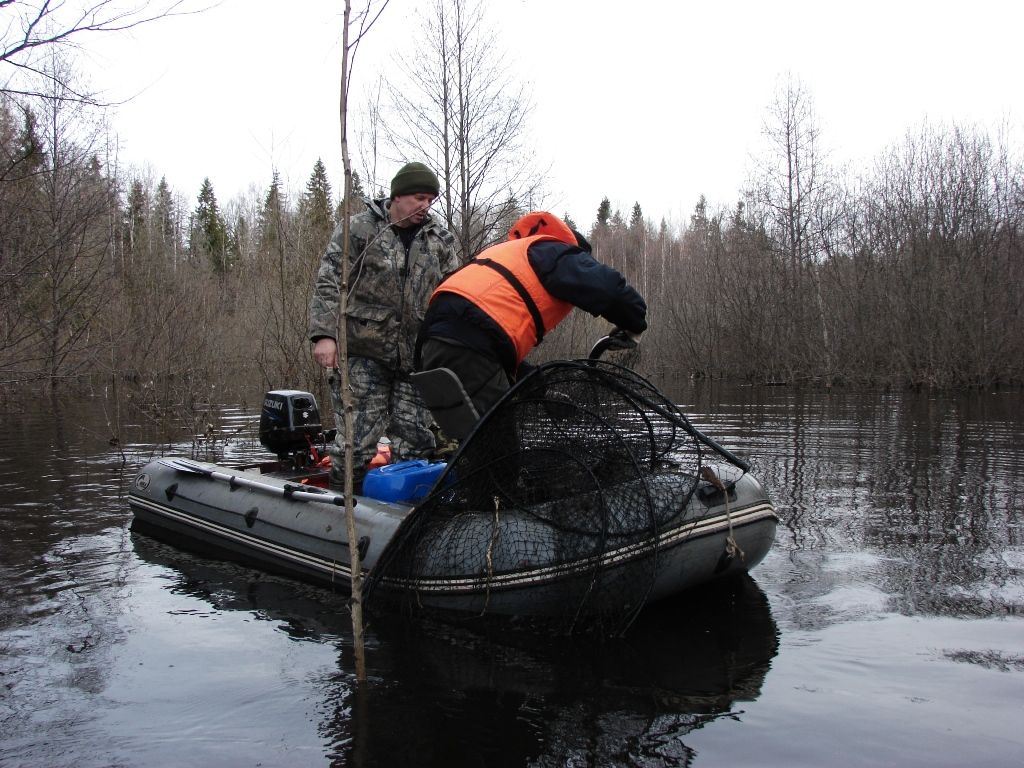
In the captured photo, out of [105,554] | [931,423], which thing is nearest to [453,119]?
[931,423]

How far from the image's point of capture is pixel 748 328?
27.8 metres

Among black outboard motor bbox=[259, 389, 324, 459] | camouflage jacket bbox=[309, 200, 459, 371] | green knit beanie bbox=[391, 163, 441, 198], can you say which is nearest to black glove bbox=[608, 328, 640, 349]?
green knit beanie bbox=[391, 163, 441, 198]

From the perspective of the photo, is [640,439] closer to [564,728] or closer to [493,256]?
[493,256]

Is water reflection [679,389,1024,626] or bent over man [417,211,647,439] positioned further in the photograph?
water reflection [679,389,1024,626]

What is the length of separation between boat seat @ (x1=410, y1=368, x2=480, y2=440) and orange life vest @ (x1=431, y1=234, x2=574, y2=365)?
0.38 metres

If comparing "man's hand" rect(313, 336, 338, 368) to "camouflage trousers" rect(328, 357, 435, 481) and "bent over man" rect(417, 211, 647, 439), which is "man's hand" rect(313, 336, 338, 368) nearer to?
"camouflage trousers" rect(328, 357, 435, 481)

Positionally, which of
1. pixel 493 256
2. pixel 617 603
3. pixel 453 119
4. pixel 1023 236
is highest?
pixel 453 119

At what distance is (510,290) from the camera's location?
4.14 metres

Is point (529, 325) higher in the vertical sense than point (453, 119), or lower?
lower

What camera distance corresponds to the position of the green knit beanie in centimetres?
494

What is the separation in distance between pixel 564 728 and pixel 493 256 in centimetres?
230

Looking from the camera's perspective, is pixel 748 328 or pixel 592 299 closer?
pixel 592 299

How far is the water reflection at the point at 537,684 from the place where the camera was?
9.39 feet

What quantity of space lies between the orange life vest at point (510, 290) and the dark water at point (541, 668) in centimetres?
157
